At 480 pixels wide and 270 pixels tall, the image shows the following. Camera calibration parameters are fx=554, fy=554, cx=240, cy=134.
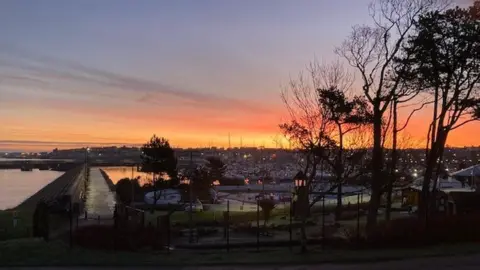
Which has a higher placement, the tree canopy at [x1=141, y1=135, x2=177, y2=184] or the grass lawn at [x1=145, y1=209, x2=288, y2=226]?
the tree canopy at [x1=141, y1=135, x2=177, y2=184]

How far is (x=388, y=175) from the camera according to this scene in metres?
23.8

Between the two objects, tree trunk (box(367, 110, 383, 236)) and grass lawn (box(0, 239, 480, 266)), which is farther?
tree trunk (box(367, 110, 383, 236))

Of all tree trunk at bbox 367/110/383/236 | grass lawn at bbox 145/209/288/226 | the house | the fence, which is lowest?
grass lawn at bbox 145/209/288/226

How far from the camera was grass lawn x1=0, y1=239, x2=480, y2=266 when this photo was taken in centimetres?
1582

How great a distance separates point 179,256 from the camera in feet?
57.1

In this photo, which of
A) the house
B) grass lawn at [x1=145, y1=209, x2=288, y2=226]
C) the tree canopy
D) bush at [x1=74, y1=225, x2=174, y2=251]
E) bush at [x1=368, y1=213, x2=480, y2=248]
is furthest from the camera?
the tree canopy

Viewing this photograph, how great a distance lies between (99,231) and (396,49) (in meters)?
13.9

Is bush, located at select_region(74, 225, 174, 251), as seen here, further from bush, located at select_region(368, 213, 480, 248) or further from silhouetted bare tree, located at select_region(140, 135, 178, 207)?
silhouetted bare tree, located at select_region(140, 135, 178, 207)

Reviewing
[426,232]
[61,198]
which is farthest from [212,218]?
[426,232]

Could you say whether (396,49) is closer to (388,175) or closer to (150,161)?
(388,175)

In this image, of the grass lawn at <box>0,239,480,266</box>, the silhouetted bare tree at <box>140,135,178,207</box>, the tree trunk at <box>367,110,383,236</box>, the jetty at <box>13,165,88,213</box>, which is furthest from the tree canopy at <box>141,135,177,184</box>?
the grass lawn at <box>0,239,480,266</box>

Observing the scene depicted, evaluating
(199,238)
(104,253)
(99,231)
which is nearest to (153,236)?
(99,231)

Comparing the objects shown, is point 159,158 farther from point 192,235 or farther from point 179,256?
point 179,256

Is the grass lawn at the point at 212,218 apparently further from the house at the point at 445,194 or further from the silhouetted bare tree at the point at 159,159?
the silhouetted bare tree at the point at 159,159
